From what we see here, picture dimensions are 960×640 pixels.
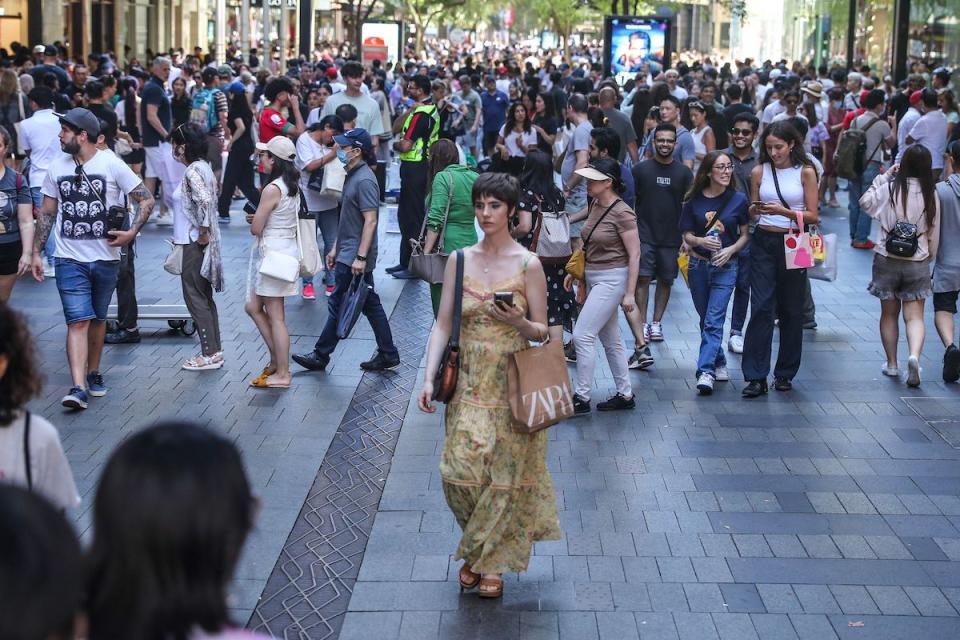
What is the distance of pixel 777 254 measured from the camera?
360 inches

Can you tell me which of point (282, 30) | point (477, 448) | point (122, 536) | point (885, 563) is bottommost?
point (885, 563)

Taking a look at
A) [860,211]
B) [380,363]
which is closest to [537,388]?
[380,363]

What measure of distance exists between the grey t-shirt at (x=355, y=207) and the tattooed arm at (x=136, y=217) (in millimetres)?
1486

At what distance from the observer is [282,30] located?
38.6 m

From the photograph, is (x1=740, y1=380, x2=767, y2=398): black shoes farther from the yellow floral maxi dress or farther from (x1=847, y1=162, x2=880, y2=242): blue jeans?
(x1=847, y1=162, x2=880, y2=242): blue jeans

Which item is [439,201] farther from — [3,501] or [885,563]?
[3,501]

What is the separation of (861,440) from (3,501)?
22.1 feet

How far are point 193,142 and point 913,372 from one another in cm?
499

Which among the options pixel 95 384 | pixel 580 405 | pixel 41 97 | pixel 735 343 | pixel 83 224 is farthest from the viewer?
pixel 41 97

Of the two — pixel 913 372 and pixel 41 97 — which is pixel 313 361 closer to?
pixel 913 372

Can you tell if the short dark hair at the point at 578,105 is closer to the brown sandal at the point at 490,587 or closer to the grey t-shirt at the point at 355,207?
the grey t-shirt at the point at 355,207

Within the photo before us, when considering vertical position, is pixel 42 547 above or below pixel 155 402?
above

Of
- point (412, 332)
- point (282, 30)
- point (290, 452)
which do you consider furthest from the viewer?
point (282, 30)

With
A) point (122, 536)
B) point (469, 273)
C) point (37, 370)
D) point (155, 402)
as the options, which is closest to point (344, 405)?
point (155, 402)
